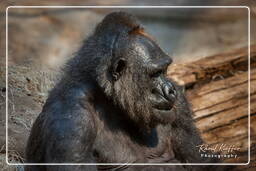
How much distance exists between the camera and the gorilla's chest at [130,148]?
13.1ft

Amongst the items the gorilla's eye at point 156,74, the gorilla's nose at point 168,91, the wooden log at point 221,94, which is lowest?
the wooden log at point 221,94

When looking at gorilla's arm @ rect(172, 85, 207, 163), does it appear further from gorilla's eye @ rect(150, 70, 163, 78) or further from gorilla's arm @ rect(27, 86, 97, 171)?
gorilla's arm @ rect(27, 86, 97, 171)

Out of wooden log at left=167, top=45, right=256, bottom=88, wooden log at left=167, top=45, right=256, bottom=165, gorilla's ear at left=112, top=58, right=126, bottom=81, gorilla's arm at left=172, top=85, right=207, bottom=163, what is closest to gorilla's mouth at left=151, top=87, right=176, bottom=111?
gorilla's ear at left=112, top=58, right=126, bottom=81

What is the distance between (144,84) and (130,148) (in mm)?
461

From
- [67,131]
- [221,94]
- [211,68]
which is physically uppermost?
[67,131]

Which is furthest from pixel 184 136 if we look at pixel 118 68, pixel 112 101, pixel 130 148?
pixel 118 68

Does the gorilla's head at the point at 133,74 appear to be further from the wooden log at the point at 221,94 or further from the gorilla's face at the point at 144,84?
the wooden log at the point at 221,94

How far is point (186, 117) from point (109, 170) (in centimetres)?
83

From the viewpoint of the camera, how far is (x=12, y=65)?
523 cm

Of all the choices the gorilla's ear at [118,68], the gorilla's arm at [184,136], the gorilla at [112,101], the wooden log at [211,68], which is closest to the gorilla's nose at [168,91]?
the gorilla at [112,101]

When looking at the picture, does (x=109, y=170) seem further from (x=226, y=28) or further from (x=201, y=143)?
(x=226, y=28)

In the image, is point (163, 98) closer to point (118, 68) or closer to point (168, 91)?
point (168, 91)

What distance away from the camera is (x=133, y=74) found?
4.02m

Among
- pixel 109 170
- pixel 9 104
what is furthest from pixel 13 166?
pixel 109 170
